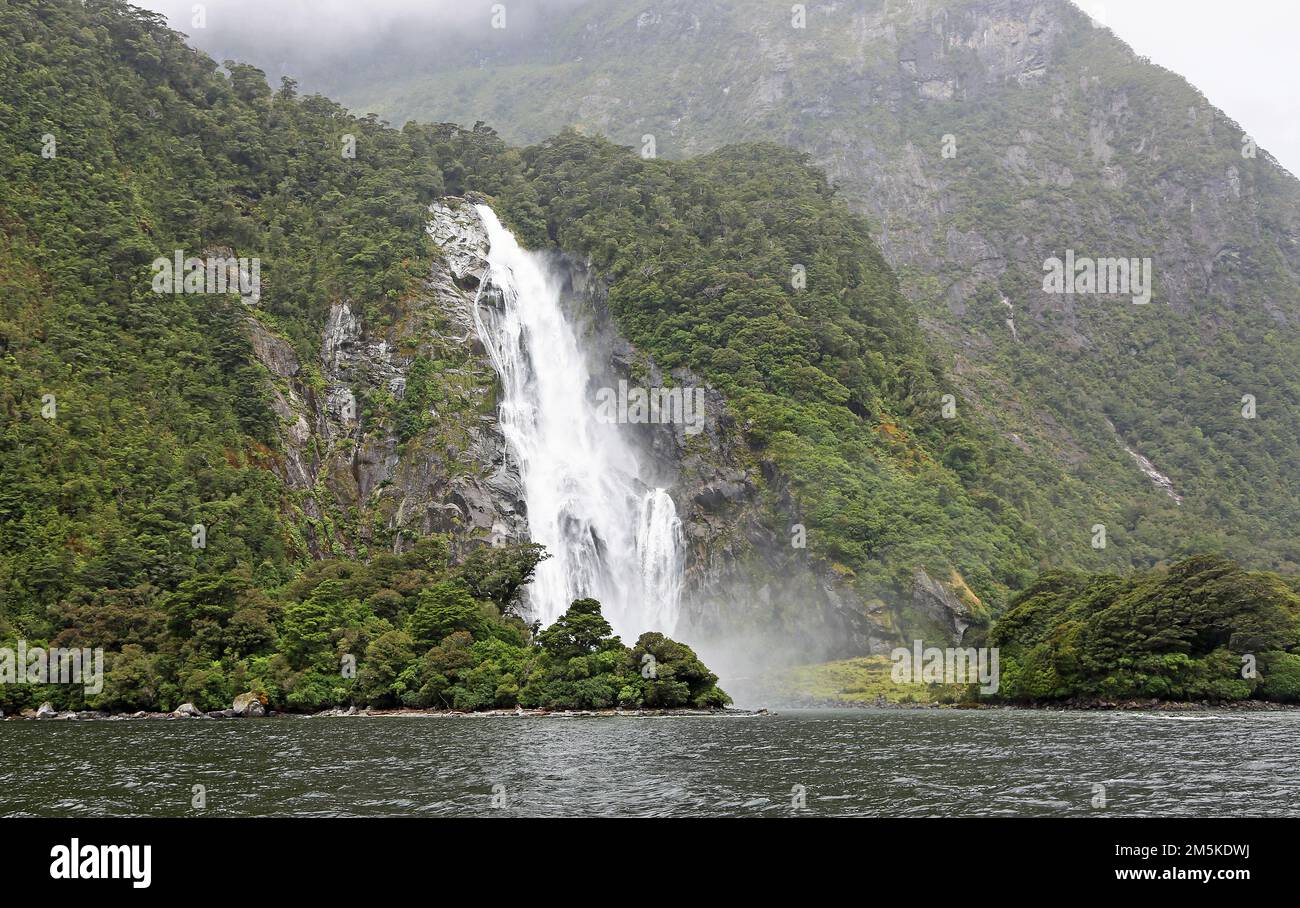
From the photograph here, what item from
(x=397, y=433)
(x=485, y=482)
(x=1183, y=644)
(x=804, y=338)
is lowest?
(x=1183, y=644)

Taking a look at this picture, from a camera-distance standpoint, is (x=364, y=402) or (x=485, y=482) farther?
(x=364, y=402)

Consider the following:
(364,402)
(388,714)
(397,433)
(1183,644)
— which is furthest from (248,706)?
(1183,644)

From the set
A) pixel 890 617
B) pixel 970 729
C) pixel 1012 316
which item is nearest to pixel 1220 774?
pixel 970 729

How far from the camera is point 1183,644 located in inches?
2105

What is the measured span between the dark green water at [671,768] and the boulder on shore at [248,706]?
9.03m

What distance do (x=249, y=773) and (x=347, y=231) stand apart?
276ft

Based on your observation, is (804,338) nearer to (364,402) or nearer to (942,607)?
(942,607)

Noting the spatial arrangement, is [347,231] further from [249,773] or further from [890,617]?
[249,773]

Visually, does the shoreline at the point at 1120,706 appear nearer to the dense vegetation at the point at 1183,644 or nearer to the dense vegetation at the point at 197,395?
the dense vegetation at the point at 1183,644

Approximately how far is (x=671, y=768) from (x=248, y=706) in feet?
113

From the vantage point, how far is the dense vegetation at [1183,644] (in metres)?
52.4

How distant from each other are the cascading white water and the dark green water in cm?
3667

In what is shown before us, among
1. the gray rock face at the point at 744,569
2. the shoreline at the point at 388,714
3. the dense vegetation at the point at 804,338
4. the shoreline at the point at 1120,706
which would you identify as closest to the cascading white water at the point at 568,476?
the gray rock face at the point at 744,569

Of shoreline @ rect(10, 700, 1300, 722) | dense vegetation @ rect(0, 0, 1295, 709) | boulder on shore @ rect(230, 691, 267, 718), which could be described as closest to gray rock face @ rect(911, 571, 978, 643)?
dense vegetation @ rect(0, 0, 1295, 709)
